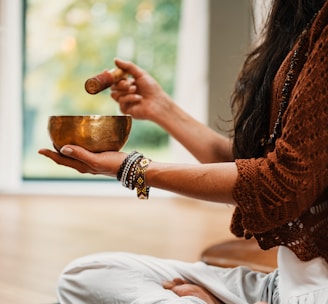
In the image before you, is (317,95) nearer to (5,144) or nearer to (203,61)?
(203,61)

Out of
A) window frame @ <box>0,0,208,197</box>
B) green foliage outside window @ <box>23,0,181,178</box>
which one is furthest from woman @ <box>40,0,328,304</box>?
green foliage outside window @ <box>23,0,181,178</box>

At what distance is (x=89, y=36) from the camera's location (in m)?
5.00

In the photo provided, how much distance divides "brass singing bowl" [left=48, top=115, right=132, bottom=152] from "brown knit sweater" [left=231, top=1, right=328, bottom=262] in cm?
26

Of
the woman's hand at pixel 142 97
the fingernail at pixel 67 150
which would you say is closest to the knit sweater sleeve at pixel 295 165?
the fingernail at pixel 67 150

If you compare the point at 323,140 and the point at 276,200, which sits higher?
the point at 323,140

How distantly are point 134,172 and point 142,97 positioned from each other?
1.74ft

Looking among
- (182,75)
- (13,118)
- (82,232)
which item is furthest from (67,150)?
(13,118)

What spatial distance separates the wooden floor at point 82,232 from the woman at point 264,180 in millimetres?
579

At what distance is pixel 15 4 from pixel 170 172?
12.1ft

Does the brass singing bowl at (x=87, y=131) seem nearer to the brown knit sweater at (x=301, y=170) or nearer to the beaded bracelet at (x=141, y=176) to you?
the beaded bracelet at (x=141, y=176)

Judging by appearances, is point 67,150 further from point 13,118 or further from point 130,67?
point 13,118

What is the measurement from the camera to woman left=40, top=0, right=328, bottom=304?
45.1 inches

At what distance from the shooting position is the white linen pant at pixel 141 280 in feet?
4.84

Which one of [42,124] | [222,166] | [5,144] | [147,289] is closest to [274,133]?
[222,166]
